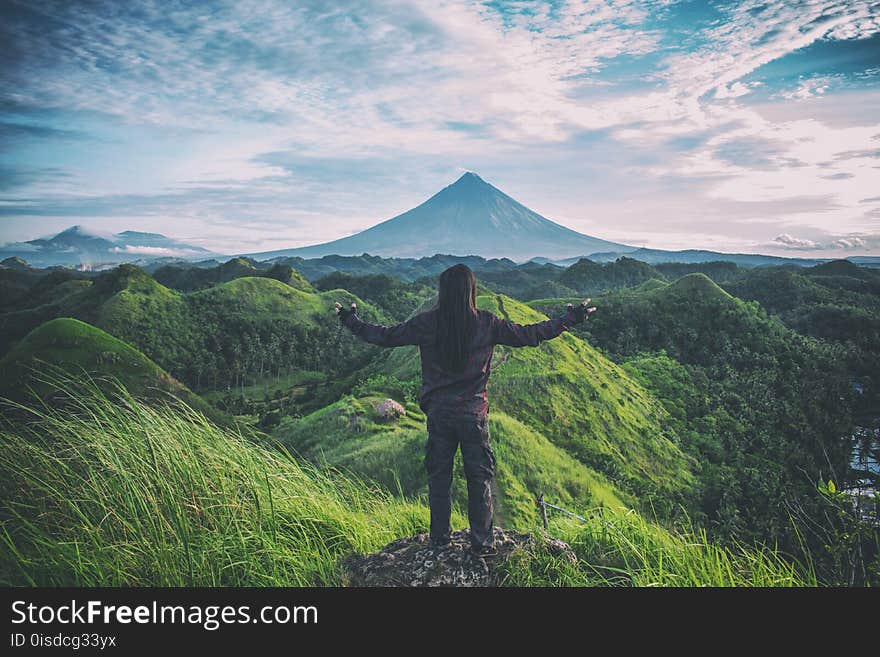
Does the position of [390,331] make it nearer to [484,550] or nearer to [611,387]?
[484,550]

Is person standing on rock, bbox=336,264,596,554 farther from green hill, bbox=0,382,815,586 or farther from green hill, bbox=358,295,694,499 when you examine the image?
green hill, bbox=358,295,694,499

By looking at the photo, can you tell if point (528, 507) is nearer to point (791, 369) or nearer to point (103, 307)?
point (791, 369)

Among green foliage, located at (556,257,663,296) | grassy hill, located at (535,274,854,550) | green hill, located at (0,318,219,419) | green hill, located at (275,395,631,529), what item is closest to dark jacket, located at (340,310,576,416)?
green hill, located at (275,395,631,529)

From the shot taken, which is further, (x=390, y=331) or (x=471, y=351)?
(x=390, y=331)

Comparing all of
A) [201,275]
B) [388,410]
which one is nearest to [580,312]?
[388,410]

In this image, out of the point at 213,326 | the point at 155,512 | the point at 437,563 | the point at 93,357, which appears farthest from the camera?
the point at 213,326

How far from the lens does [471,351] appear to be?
9.07ft

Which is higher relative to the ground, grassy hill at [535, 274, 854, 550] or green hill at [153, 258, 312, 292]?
green hill at [153, 258, 312, 292]

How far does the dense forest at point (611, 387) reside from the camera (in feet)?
42.9

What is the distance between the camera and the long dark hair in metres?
2.71

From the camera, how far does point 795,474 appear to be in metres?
25.2

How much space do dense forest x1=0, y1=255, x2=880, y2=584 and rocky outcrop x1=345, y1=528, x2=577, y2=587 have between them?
87cm

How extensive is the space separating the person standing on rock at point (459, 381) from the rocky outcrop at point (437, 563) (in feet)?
0.27

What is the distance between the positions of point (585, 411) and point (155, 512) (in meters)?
20.2
